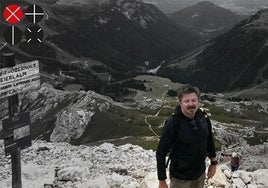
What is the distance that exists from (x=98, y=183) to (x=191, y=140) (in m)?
11.5

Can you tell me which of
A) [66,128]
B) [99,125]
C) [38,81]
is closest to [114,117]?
[99,125]

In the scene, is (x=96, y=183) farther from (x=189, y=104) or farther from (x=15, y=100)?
(x=189, y=104)

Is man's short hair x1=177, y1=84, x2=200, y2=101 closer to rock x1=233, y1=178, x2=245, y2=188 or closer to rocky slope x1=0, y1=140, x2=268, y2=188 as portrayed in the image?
rocky slope x1=0, y1=140, x2=268, y2=188

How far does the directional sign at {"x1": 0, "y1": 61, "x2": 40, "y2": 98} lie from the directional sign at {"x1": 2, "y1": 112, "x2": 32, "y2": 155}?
77 centimetres

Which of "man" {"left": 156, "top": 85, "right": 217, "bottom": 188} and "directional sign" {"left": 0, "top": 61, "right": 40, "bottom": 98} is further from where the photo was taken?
"directional sign" {"left": 0, "top": 61, "right": 40, "bottom": 98}

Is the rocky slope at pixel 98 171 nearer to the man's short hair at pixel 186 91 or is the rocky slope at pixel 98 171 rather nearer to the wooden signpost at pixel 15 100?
the wooden signpost at pixel 15 100

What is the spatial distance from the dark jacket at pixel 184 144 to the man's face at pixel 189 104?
146mm

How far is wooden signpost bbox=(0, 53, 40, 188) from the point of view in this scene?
11930 millimetres

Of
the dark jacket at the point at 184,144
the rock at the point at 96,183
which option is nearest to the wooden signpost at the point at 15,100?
the dark jacket at the point at 184,144

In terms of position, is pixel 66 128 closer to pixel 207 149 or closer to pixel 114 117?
pixel 114 117

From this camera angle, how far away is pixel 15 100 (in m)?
12.3

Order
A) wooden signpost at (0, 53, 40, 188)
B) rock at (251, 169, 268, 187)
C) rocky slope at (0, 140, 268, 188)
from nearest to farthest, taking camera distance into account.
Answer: wooden signpost at (0, 53, 40, 188) → rocky slope at (0, 140, 268, 188) → rock at (251, 169, 268, 187)

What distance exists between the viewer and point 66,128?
132m
